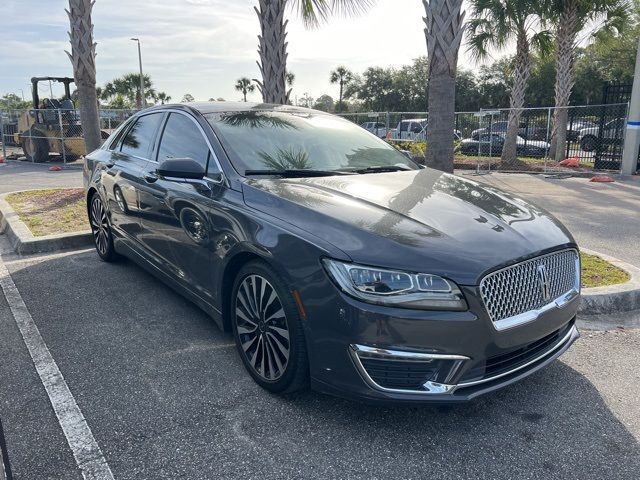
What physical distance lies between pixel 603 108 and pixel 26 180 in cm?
1525

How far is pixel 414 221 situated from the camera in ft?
9.05

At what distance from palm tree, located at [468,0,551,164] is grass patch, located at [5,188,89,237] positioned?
1260 cm

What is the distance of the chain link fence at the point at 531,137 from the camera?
45.7 feet

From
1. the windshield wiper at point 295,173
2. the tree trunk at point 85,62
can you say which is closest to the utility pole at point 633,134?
the windshield wiper at point 295,173

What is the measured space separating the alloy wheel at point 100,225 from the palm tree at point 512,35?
13303 mm

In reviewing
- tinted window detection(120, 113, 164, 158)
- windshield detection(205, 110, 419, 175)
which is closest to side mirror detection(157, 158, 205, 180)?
windshield detection(205, 110, 419, 175)

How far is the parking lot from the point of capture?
7.96 ft

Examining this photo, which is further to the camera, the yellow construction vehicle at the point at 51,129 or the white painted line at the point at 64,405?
the yellow construction vehicle at the point at 51,129

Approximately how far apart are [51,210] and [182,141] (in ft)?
16.8

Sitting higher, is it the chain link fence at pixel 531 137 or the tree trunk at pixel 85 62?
the tree trunk at pixel 85 62

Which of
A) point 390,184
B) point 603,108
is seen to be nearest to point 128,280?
point 390,184

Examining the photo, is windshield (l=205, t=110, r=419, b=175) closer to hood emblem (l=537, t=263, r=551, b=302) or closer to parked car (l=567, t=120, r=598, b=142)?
hood emblem (l=537, t=263, r=551, b=302)

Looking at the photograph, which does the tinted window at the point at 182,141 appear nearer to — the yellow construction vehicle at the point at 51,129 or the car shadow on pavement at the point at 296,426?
the car shadow on pavement at the point at 296,426

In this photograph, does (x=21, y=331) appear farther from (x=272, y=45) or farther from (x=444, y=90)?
(x=272, y=45)
